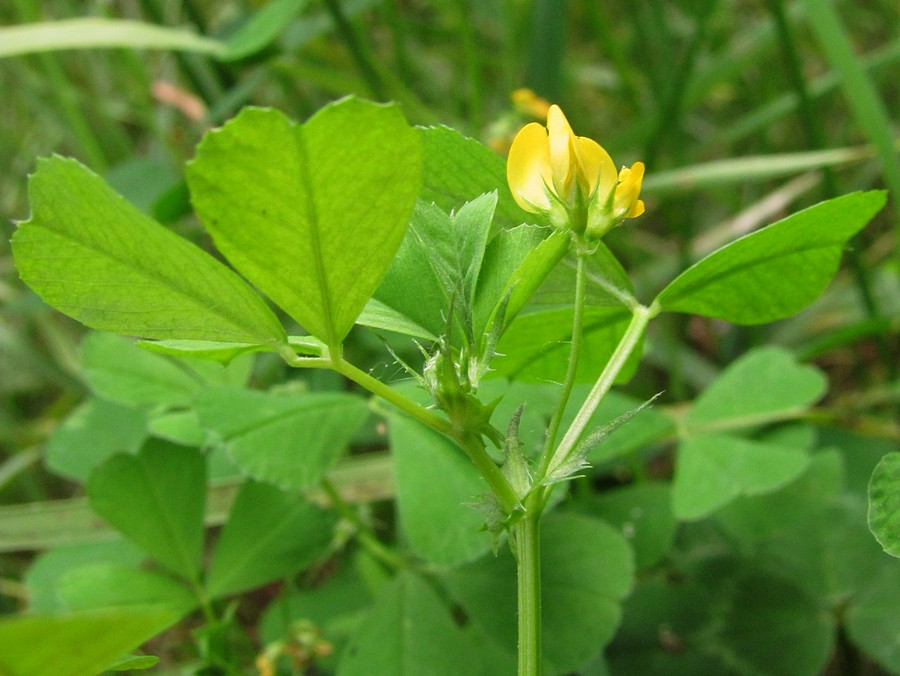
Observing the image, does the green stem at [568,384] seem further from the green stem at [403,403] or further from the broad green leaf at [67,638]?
the broad green leaf at [67,638]

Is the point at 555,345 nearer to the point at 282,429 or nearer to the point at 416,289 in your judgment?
the point at 416,289

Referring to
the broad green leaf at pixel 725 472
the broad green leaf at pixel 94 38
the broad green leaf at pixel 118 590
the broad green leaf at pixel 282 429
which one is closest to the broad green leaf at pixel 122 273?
the broad green leaf at pixel 282 429

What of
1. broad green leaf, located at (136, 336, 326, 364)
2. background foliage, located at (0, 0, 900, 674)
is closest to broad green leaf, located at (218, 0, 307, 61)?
background foliage, located at (0, 0, 900, 674)

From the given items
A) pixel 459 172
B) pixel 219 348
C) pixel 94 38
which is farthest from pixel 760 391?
pixel 94 38

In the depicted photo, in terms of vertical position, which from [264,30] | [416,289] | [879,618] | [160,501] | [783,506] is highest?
[264,30]

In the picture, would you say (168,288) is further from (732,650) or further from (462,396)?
(732,650)

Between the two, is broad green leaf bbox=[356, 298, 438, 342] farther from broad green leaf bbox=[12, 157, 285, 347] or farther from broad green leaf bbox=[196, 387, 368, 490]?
broad green leaf bbox=[196, 387, 368, 490]

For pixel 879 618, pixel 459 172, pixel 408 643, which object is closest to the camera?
pixel 459 172
